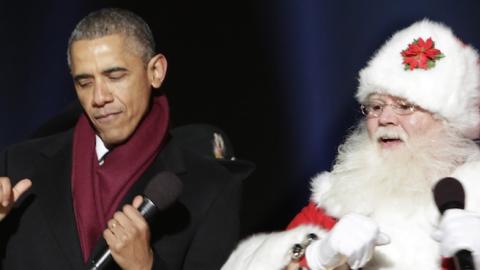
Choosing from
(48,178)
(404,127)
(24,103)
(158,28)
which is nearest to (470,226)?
(404,127)

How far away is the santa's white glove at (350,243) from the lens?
1625mm

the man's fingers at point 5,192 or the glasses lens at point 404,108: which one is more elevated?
the glasses lens at point 404,108

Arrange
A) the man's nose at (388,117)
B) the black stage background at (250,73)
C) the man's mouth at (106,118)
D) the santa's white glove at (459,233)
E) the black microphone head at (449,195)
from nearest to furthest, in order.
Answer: the santa's white glove at (459,233), the black microphone head at (449,195), the man's nose at (388,117), the man's mouth at (106,118), the black stage background at (250,73)

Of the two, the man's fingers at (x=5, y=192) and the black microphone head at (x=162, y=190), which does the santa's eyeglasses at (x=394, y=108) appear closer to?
the black microphone head at (x=162, y=190)

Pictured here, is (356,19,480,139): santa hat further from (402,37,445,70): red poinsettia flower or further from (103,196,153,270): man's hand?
(103,196,153,270): man's hand

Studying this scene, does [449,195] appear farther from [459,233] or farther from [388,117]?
[388,117]

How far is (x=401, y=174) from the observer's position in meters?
1.98

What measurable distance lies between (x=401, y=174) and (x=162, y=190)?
25.6 inches

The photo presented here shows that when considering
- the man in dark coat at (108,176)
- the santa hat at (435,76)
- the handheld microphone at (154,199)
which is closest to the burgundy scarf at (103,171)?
the man in dark coat at (108,176)

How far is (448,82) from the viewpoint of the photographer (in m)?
2.03

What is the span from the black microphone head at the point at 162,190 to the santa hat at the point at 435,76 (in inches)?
25.2

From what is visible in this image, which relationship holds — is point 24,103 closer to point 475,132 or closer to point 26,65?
point 26,65

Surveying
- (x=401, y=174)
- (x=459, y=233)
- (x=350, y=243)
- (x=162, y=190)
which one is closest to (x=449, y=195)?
(x=459, y=233)

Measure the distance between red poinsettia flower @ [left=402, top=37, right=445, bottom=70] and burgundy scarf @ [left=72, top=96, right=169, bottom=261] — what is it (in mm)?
748
